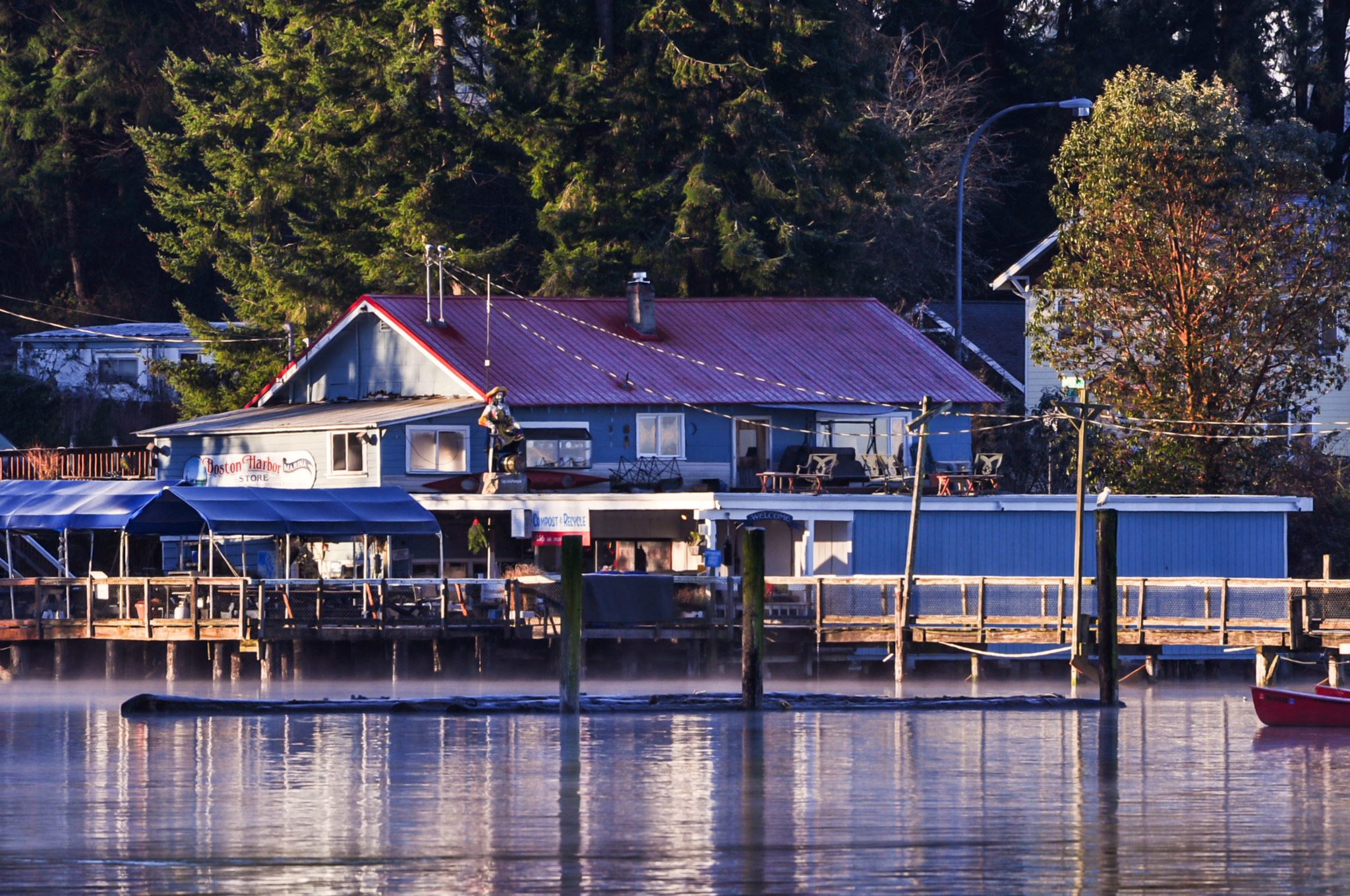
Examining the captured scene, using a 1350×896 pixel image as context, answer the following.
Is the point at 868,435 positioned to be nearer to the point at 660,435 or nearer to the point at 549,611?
the point at 660,435

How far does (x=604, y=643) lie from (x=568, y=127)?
20591 mm

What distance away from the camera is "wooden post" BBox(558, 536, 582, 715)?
33.1m

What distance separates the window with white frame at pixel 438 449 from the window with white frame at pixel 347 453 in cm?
115

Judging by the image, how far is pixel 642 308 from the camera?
→ 5556 centimetres

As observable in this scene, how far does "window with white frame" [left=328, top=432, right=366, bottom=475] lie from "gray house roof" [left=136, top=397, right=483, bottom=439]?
38 centimetres

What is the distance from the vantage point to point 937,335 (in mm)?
69625

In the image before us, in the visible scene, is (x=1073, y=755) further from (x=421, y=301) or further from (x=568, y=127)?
(x=568, y=127)

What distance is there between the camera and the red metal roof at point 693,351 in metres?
52.1

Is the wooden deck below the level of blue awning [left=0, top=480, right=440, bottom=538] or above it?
below

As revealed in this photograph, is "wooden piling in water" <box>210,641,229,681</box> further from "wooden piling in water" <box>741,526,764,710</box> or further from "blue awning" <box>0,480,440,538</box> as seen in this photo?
"wooden piling in water" <box>741,526,764,710</box>

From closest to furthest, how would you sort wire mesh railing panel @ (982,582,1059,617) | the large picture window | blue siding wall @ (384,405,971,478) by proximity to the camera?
wire mesh railing panel @ (982,582,1059,617) → blue siding wall @ (384,405,971,478) → the large picture window

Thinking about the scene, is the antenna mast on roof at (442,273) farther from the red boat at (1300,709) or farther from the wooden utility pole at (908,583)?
the red boat at (1300,709)

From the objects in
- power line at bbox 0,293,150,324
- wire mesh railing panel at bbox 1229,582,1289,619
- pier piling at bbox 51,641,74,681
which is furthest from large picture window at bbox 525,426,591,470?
power line at bbox 0,293,150,324

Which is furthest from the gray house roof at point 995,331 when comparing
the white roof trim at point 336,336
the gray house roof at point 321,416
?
the gray house roof at point 321,416
